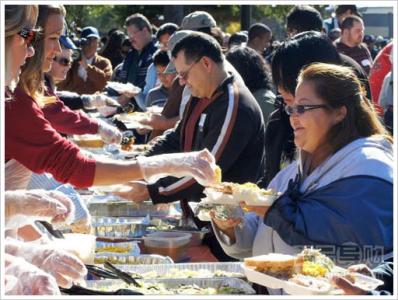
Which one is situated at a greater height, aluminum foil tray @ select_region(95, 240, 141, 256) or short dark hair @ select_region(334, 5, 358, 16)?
short dark hair @ select_region(334, 5, 358, 16)

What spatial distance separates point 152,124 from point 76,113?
124 centimetres

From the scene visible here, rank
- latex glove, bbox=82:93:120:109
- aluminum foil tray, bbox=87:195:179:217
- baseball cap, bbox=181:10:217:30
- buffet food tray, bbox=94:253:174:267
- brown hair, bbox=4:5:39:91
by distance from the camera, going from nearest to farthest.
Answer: brown hair, bbox=4:5:39:91, buffet food tray, bbox=94:253:174:267, aluminum foil tray, bbox=87:195:179:217, latex glove, bbox=82:93:120:109, baseball cap, bbox=181:10:217:30

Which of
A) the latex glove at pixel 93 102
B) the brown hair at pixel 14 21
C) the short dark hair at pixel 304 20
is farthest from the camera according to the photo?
the latex glove at pixel 93 102

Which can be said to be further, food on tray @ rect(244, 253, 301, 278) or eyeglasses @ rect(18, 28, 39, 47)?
eyeglasses @ rect(18, 28, 39, 47)

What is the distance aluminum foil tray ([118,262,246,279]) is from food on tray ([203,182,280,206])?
0.95 ft

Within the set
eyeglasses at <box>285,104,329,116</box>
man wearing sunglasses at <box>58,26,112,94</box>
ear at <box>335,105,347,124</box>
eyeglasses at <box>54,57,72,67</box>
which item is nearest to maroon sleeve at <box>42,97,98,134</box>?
eyeglasses at <box>54,57,72,67</box>

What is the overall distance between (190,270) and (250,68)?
7.25 ft

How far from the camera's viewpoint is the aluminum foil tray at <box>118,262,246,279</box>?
334 cm

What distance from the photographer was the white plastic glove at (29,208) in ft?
8.73

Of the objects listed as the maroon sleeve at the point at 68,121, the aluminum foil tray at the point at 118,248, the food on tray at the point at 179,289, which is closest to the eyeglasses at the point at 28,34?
the food on tray at the point at 179,289

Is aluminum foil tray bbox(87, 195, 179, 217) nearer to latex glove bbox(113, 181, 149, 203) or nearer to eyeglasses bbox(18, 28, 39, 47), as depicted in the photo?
latex glove bbox(113, 181, 149, 203)

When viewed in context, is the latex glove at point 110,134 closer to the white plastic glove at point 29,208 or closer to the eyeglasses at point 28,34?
the eyeglasses at point 28,34

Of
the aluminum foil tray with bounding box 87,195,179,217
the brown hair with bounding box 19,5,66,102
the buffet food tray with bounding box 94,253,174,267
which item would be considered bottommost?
the buffet food tray with bounding box 94,253,174,267

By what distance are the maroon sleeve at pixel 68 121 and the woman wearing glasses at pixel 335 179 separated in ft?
7.58
